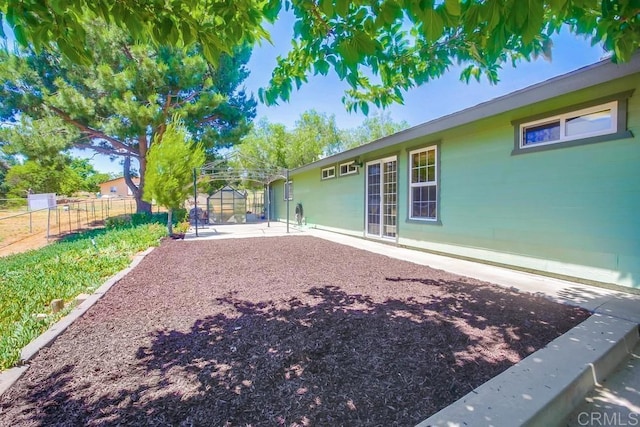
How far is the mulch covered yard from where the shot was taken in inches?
71.9

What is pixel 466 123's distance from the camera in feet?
18.0

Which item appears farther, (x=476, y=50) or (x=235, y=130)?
(x=235, y=130)

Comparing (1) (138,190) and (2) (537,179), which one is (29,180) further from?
(2) (537,179)

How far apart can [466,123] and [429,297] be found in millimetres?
3458

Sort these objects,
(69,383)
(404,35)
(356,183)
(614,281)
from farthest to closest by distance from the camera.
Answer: (356,183)
(614,281)
(404,35)
(69,383)

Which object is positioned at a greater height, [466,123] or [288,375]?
[466,123]

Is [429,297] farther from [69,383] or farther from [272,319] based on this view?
[69,383]

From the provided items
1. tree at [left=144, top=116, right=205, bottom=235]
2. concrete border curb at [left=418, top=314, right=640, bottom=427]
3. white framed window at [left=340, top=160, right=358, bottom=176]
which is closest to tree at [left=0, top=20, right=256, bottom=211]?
tree at [left=144, top=116, right=205, bottom=235]

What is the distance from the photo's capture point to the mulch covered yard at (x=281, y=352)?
1826 millimetres

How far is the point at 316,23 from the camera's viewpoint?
8.40 ft

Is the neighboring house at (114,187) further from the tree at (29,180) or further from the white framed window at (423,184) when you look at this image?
the white framed window at (423,184)

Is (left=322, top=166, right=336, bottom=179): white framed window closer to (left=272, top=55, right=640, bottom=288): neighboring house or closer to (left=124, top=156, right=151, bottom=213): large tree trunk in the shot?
(left=272, top=55, right=640, bottom=288): neighboring house

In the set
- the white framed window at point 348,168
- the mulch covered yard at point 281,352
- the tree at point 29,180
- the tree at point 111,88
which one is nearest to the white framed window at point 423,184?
the mulch covered yard at point 281,352

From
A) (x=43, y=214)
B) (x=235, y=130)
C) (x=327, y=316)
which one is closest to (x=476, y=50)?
(x=327, y=316)
